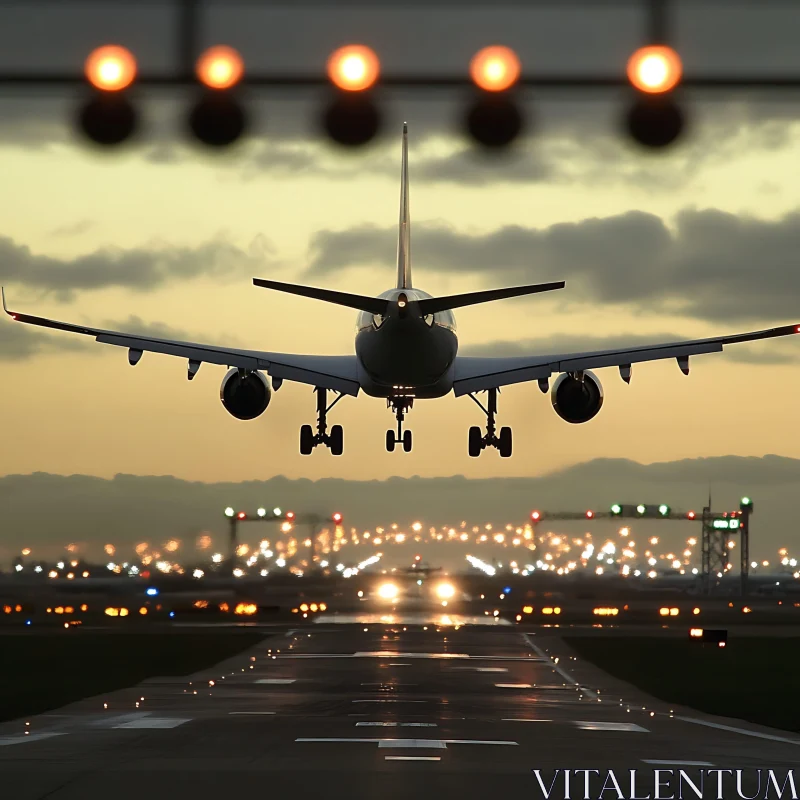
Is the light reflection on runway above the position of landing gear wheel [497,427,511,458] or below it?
below

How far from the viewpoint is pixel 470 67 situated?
1458 cm

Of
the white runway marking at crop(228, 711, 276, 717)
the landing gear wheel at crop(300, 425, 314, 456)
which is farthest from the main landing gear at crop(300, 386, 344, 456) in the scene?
the white runway marking at crop(228, 711, 276, 717)

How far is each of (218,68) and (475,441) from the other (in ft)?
138

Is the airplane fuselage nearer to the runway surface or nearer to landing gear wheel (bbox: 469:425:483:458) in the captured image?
landing gear wheel (bbox: 469:425:483:458)

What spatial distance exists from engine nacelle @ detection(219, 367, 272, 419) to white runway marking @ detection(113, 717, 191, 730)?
15.3 metres

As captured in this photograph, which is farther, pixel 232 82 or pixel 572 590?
pixel 572 590

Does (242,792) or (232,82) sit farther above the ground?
(232,82)

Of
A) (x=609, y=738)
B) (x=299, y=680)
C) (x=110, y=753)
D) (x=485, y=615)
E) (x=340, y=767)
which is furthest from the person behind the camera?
(x=485, y=615)

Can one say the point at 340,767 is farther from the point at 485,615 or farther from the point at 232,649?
the point at 485,615

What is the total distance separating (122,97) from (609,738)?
2240cm

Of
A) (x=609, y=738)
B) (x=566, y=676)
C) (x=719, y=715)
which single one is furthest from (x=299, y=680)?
(x=609, y=738)

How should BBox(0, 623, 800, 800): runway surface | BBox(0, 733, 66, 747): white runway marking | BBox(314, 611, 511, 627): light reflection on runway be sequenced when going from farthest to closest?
BBox(314, 611, 511, 627): light reflection on runway
BBox(0, 733, 66, 747): white runway marking
BBox(0, 623, 800, 800): runway surface

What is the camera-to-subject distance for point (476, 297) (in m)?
42.6

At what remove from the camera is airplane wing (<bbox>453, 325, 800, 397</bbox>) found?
5109 cm
